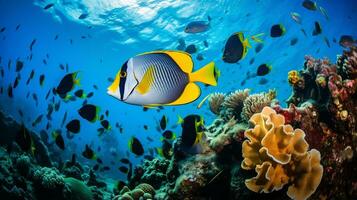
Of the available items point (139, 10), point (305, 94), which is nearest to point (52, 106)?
point (305, 94)

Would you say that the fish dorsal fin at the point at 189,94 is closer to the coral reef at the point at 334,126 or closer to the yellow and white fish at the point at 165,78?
the yellow and white fish at the point at 165,78

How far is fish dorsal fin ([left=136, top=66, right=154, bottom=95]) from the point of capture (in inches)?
72.1

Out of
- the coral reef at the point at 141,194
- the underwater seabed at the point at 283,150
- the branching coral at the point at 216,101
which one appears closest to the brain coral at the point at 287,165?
the underwater seabed at the point at 283,150

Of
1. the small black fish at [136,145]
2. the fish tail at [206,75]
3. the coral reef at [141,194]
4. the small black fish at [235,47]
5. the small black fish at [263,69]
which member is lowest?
the coral reef at [141,194]

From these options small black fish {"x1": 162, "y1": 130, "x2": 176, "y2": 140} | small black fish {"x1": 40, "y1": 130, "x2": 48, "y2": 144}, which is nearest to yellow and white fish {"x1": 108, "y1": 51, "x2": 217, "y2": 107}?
small black fish {"x1": 162, "y1": 130, "x2": 176, "y2": 140}

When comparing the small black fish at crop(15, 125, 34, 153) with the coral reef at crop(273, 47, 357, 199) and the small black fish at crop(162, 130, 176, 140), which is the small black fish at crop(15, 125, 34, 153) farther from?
the coral reef at crop(273, 47, 357, 199)

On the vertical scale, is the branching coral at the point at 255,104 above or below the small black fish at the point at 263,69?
above

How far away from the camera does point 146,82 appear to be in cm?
184

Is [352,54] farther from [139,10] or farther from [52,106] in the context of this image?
[139,10]

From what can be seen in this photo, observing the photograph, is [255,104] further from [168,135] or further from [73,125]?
[73,125]

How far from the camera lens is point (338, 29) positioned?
2952cm

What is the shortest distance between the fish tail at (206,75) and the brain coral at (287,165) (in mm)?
1785

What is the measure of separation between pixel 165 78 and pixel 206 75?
28 centimetres

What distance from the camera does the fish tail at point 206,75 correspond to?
1.81 metres
